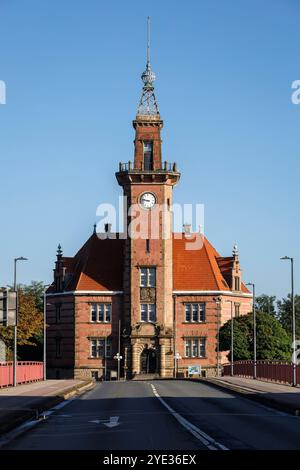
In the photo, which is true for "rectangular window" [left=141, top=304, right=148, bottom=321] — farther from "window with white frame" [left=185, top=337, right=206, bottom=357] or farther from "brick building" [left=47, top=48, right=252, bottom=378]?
"window with white frame" [left=185, top=337, right=206, bottom=357]

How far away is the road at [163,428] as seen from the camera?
2383 centimetres

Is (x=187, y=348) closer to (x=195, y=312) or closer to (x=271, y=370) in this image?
(x=195, y=312)

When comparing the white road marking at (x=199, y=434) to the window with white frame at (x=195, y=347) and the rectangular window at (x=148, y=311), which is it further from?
the window with white frame at (x=195, y=347)

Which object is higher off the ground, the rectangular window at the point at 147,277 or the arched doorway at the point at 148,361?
the rectangular window at the point at 147,277

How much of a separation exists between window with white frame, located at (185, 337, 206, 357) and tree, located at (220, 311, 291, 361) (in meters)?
4.17

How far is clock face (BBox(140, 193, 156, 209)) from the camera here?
394 ft

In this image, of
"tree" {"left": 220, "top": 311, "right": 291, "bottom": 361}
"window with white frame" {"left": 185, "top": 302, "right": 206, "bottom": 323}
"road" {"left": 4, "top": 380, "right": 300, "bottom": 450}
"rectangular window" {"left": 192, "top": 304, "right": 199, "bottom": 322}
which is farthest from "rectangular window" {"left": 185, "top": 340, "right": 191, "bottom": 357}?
"road" {"left": 4, "top": 380, "right": 300, "bottom": 450}

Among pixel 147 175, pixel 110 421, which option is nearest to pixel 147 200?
pixel 147 175

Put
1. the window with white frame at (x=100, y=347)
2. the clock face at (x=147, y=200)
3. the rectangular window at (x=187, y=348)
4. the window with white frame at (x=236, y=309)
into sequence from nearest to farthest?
the clock face at (x=147, y=200) → the window with white frame at (x=100, y=347) → the rectangular window at (x=187, y=348) → the window with white frame at (x=236, y=309)

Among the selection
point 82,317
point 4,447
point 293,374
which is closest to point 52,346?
point 82,317

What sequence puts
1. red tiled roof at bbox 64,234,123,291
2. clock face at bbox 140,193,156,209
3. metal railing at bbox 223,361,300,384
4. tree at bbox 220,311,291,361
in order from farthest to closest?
red tiled roof at bbox 64,234,123,291, clock face at bbox 140,193,156,209, tree at bbox 220,311,291,361, metal railing at bbox 223,361,300,384

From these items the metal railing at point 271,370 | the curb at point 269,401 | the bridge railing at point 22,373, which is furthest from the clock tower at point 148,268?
the curb at point 269,401

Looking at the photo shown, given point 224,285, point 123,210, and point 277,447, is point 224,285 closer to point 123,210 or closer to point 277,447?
point 123,210

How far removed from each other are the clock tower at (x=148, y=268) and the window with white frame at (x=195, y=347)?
263 cm
